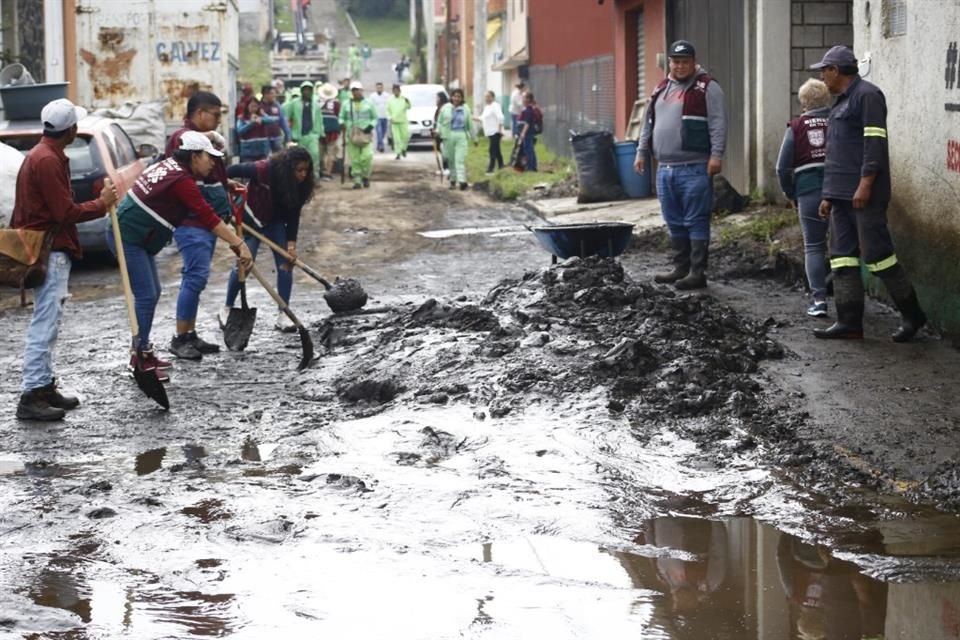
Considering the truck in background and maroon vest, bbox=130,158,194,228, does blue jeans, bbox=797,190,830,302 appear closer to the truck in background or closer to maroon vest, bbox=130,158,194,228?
maroon vest, bbox=130,158,194,228

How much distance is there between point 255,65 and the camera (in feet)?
228

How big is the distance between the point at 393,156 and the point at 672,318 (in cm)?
2790

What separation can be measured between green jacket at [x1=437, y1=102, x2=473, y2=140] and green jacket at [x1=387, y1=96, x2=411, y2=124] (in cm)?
518

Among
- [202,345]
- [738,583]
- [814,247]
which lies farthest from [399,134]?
[738,583]

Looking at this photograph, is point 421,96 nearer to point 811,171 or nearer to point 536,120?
point 536,120

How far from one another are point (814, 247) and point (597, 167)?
31.6 ft

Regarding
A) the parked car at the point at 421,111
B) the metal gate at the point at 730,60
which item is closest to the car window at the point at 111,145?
the metal gate at the point at 730,60

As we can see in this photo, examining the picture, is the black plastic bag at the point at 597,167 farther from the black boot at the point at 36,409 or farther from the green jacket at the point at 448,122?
the black boot at the point at 36,409

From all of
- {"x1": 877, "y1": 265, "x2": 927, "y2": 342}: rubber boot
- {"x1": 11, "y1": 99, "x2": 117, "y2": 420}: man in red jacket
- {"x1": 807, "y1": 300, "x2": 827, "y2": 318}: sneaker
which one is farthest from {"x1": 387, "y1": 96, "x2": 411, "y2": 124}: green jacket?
{"x1": 11, "y1": 99, "x2": 117, "y2": 420}: man in red jacket

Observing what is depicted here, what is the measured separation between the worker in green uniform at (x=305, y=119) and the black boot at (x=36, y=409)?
17.9m

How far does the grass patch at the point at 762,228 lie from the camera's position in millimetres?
13773

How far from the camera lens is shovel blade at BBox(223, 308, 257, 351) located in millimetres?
10234

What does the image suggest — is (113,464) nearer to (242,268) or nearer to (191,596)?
(191,596)

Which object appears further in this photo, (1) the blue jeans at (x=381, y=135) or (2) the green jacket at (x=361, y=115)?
(1) the blue jeans at (x=381, y=135)
